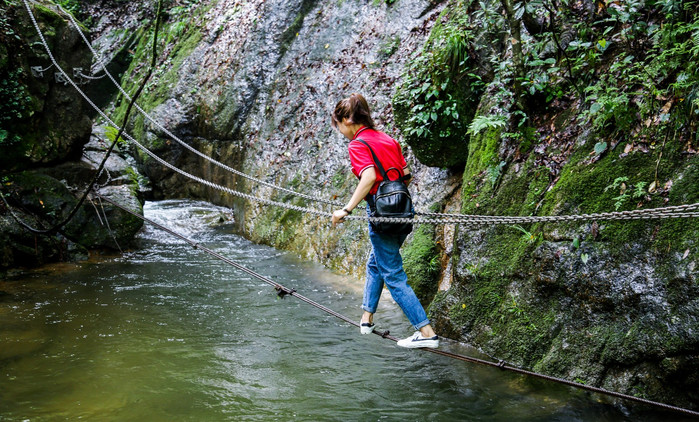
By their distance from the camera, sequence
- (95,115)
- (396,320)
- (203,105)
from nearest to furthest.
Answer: (396,320) → (203,105) → (95,115)

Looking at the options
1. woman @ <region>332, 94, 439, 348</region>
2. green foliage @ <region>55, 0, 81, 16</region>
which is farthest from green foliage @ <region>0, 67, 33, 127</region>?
green foliage @ <region>55, 0, 81, 16</region>

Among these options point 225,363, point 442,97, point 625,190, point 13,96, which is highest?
point 442,97

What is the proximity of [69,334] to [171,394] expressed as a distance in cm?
169

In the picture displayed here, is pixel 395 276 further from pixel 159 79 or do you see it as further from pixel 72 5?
pixel 72 5

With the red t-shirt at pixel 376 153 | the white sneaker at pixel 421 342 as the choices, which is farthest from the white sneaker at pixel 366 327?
the red t-shirt at pixel 376 153

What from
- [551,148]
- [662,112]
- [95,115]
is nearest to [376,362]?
[551,148]

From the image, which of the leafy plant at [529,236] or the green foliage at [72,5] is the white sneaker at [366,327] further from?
the green foliage at [72,5]

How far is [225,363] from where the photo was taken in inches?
150

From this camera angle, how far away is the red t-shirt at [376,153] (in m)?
3.14

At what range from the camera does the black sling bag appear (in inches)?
124

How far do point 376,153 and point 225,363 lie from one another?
2.08 metres

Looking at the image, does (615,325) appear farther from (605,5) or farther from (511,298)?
(605,5)

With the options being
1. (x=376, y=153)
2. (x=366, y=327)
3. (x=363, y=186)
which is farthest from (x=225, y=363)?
(x=376, y=153)

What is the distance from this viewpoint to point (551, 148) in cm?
397
